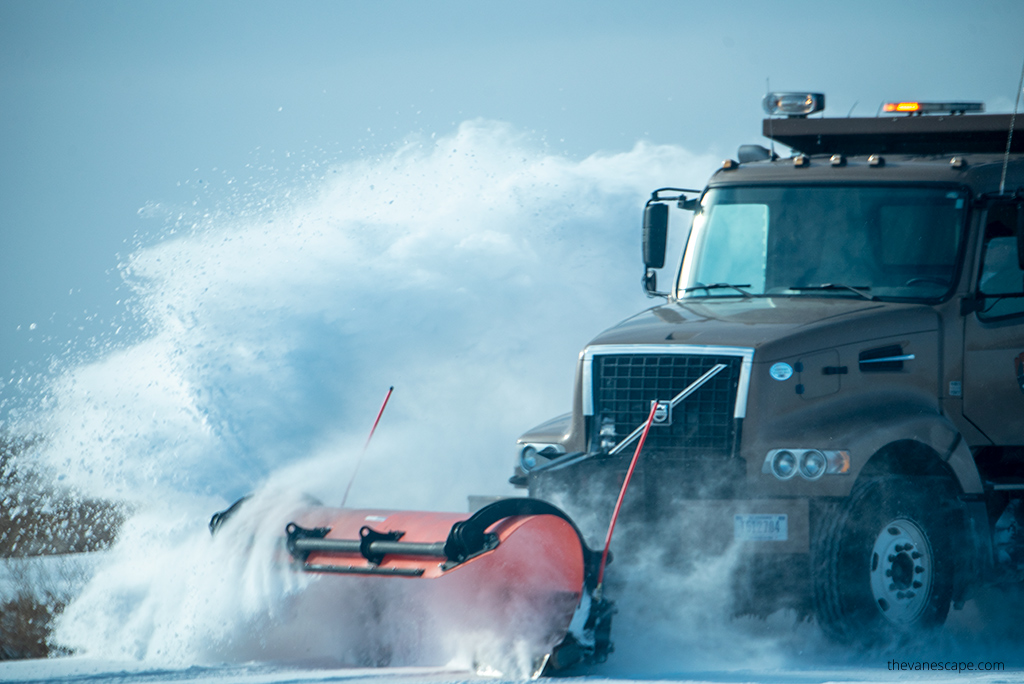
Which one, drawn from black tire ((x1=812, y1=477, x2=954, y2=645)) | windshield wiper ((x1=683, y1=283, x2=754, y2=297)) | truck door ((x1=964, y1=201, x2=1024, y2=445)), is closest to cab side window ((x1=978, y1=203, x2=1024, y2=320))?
truck door ((x1=964, y1=201, x2=1024, y2=445))

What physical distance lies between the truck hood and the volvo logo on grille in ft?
1.16

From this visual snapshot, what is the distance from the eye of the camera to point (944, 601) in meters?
6.74

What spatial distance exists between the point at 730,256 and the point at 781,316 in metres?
0.91

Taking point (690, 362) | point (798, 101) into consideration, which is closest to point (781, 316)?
point (690, 362)

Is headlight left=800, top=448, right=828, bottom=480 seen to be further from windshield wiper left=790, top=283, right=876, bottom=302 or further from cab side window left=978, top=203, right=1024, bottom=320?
cab side window left=978, top=203, right=1024, bottom=320

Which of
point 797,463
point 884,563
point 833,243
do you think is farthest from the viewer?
point 833,243

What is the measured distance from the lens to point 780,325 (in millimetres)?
6773

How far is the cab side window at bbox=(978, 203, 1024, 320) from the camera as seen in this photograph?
7203 mm

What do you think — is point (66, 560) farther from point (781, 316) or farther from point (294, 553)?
point (781, 316)

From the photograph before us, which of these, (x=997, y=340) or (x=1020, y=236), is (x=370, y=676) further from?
(x=1020, y=236)

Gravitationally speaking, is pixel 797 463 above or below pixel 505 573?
above

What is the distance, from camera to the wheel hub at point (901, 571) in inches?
257

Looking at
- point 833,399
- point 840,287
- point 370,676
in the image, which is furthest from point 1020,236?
point 370,676

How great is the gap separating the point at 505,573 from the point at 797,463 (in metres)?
1.71
